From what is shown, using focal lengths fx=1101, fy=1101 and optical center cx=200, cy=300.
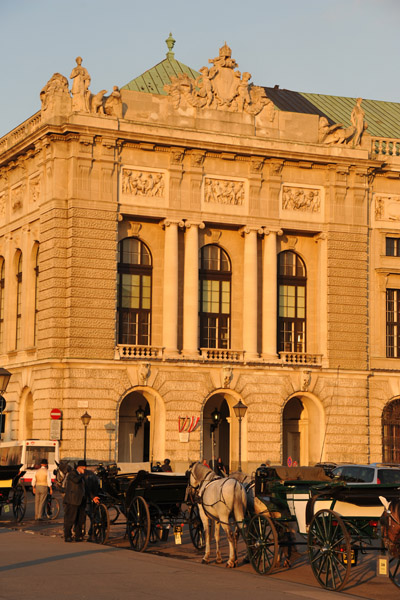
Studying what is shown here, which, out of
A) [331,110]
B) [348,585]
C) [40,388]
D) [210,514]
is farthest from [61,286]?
[348,585]

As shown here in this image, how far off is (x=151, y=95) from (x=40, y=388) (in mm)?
15706

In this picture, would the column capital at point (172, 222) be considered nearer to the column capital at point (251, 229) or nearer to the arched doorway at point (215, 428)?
the column capital at point (251, 229)

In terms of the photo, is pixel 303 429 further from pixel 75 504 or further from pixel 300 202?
pixel 75 504

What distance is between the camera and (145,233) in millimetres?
55969

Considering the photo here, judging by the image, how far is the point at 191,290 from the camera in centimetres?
5538

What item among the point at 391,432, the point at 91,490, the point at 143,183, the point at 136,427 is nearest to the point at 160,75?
the point at 143,183

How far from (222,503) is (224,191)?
115 feet

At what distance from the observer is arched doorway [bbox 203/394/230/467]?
195ft

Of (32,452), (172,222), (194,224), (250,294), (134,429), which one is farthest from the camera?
(134,429)

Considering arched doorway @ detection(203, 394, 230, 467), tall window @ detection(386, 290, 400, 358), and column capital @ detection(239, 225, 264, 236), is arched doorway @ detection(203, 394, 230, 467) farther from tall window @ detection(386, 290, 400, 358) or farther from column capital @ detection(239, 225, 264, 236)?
tall window @ detection(386, 290, 400, 358)

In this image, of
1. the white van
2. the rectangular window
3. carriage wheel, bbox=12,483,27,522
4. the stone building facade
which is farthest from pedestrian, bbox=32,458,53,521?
the rectangular window

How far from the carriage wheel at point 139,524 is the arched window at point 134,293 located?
29558 mm

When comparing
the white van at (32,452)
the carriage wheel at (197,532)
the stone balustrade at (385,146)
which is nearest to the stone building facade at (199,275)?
the stone balustrade at (385,146)

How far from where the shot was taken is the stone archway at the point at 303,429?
57.2 m
